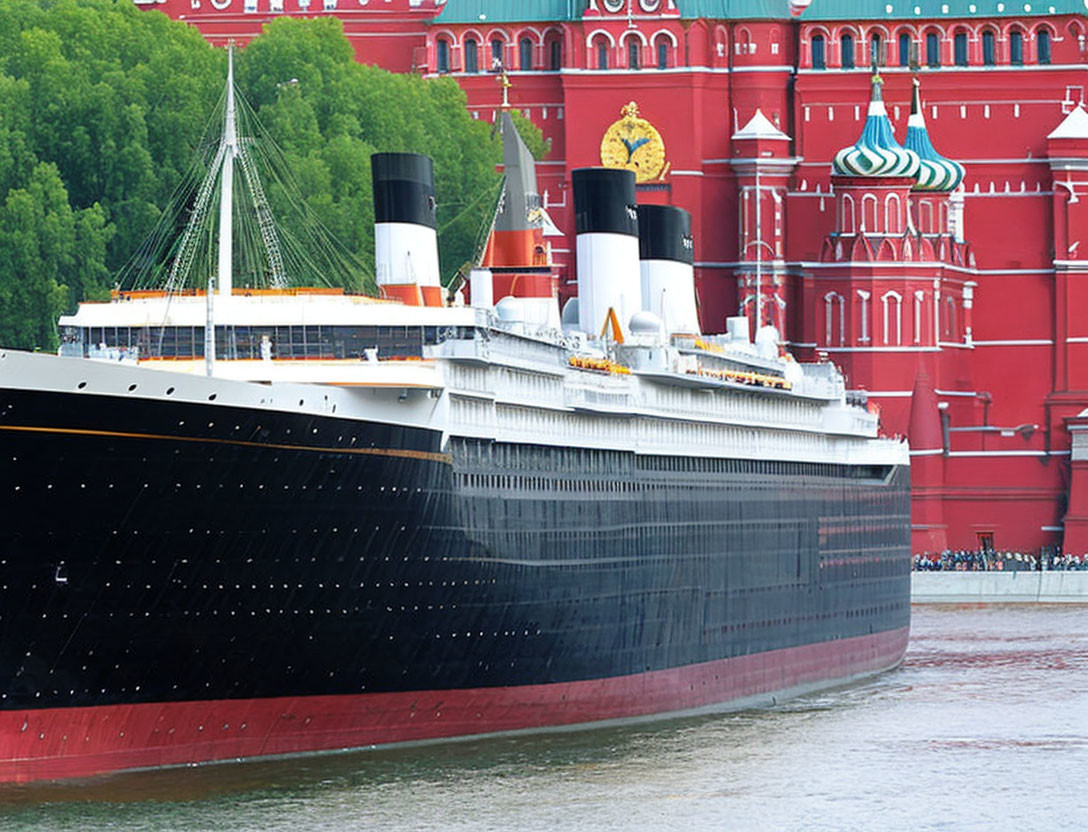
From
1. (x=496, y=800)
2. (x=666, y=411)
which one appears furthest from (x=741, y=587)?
(x=496, y=800)

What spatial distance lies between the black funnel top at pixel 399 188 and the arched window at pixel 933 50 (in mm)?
74784

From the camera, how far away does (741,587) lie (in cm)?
7531

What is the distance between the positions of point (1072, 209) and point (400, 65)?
2961cm

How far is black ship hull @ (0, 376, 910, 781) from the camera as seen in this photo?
5281 centimetres

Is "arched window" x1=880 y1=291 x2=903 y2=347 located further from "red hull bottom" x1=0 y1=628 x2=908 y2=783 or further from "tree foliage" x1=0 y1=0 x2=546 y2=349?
"red hull bottom" x1=0 y1=628 x2=908 y2=783

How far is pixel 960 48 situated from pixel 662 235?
5460 cm

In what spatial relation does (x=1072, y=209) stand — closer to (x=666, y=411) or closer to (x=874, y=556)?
(x=874, y=556)

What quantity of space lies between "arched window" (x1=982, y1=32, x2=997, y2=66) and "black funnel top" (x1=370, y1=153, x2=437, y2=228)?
75073 millimetres

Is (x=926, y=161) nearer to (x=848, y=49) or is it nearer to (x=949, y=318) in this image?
(x=949, y=318)

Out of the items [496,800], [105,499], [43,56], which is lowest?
[496,800]

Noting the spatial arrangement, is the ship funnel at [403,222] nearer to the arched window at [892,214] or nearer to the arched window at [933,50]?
the arched window at [892,214]

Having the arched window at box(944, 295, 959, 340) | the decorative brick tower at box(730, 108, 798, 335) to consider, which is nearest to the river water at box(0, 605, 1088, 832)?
the arched window at box(944, 295, 959, 340)

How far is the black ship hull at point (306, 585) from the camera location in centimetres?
5281

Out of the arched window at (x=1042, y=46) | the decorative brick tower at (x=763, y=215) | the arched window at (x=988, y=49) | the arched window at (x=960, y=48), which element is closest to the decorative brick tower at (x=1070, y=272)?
the arched window at (x=1042, y=46)
